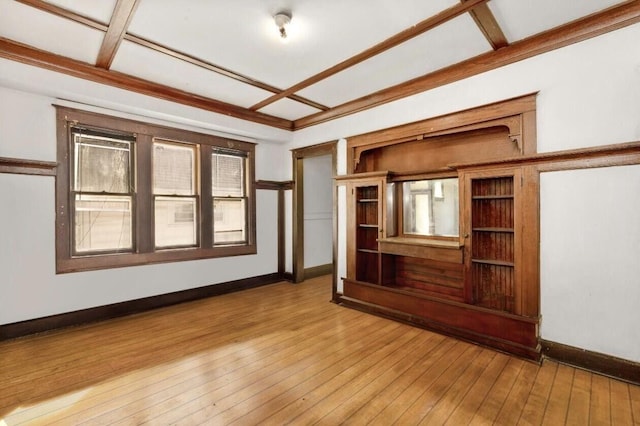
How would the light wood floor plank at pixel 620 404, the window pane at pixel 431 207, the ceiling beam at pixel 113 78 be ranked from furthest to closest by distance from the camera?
the window pane at pixel 431 207, the ceiling beam at pixel 113 78, the light wood floor plank at pixel 620 404

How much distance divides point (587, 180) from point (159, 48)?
3976 mm

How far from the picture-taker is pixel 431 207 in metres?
3.78

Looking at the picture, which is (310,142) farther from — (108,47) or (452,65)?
(108,47)

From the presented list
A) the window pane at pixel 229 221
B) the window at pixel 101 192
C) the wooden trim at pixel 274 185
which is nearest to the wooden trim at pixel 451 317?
the window pane at pixel 229 221

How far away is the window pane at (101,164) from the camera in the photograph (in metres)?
3.54

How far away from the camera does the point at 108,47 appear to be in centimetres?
281

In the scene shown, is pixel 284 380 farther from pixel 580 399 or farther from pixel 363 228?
pixel 363 228

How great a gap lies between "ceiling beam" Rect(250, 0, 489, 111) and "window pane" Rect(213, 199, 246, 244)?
2.05m

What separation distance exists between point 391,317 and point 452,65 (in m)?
2.93

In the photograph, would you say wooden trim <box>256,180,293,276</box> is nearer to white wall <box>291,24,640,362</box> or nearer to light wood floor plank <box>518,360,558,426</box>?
white wall <box>291,24,640,362</box>

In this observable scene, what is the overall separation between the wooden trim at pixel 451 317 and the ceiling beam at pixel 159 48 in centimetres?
278

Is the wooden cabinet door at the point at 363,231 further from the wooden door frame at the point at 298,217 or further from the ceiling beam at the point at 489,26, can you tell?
the ceiling beam at the point at 489,26

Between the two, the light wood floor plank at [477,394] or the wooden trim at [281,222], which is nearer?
the light wood floor plank at [477,394]

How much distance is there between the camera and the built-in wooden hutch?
279 centimetres
